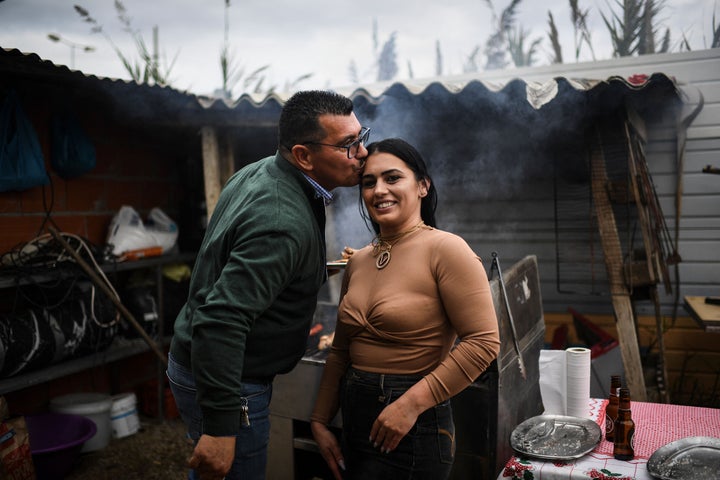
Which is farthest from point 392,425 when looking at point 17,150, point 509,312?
point 17,150

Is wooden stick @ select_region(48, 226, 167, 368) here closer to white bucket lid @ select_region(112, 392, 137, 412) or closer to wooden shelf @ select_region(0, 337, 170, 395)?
A: wooden shelf @ select_region(0, 337, 170, 395)

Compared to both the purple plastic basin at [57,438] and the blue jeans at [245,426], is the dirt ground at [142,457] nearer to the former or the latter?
the purple plastic basin at [57,438]

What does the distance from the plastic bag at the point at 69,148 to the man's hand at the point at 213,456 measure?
456cm

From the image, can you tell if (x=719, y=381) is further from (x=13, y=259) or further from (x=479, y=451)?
(x=13, y=259)

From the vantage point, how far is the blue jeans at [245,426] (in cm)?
224

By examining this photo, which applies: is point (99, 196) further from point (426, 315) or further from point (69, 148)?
point (426, 315)

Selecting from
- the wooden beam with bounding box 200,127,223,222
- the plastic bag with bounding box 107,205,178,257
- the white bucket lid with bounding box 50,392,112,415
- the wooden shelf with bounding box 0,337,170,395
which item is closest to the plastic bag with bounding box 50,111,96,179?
the plastic bag with bounding box 107,205,178,257

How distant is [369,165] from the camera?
247cm

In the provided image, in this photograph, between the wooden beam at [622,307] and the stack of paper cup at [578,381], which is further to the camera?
the wooden beam at [622,307]

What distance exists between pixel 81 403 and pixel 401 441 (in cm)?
439

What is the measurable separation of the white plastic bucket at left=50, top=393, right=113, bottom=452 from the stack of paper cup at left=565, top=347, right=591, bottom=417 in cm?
449

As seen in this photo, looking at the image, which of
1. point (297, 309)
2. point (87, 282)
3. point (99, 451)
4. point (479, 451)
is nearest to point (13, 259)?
point (87, 282)

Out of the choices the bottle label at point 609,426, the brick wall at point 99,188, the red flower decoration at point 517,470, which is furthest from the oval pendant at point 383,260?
the brick wall at point 99,188

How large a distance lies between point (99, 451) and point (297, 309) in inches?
173
